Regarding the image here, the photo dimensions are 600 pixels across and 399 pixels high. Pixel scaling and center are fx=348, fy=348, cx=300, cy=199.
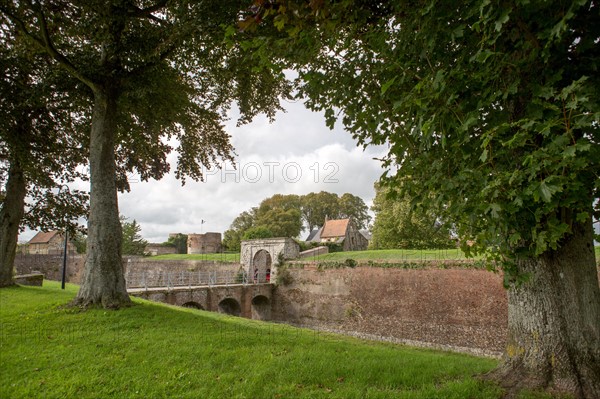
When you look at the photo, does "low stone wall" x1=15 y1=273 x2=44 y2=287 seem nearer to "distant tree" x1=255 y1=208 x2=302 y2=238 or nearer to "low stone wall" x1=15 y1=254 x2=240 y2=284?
"low stone wall" x1=15 y1=254 x2=240 y2=284

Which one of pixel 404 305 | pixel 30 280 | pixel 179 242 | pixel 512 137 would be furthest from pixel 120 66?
pixel 179 242

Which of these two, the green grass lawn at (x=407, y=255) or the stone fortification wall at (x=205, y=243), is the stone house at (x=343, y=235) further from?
the green grass lawn at (x=407, y=255)

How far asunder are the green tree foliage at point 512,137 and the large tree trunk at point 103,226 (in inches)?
270

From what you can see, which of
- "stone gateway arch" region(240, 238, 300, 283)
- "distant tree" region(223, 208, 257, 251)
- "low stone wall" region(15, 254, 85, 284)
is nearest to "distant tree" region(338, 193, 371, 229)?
"distant tree" region(223, 208, 257, 251)

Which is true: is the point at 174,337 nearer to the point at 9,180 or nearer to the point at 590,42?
the point at 590,42

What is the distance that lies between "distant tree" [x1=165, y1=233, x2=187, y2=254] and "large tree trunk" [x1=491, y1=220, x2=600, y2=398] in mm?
50672

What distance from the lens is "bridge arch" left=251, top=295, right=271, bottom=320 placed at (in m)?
24.8

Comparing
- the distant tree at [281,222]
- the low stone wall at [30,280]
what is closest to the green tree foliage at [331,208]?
the distant tree at [281,222]

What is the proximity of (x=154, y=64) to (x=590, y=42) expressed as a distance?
8.82m

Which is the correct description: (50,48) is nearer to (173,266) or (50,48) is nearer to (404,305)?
(404,305)

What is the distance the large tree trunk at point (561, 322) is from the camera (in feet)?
12.6

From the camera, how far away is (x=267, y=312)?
2491 cm

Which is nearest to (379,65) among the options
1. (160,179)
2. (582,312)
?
(582,312)

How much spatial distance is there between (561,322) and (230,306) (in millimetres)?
21440
